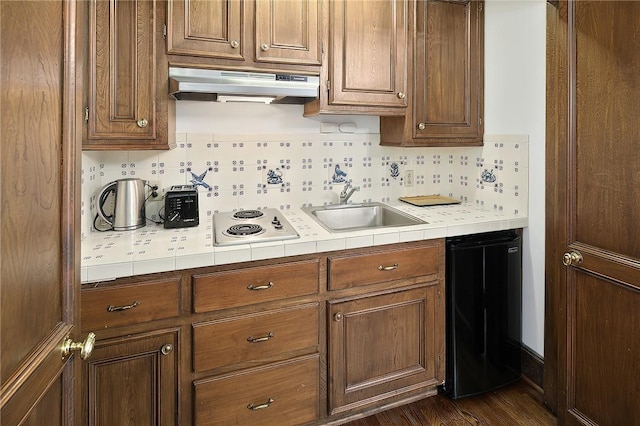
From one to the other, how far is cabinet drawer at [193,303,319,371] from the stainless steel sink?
0.73 m

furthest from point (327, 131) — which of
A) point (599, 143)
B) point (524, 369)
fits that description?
point (524, 369)

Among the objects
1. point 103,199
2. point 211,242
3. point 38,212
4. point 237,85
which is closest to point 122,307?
point 211,242

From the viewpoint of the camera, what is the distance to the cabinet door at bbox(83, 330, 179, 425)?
1413 mm

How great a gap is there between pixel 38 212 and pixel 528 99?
225 cm

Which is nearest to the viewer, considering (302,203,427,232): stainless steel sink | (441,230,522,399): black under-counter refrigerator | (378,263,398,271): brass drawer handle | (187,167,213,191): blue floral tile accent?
(378,263,398,271): brass drawer handle

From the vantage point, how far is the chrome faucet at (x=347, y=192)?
7.99ft

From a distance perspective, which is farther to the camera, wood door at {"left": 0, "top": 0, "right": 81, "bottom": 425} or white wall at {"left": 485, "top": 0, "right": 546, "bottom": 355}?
white wall at {"left": 485, "top": 0, "right": 546, "bottom": 355}

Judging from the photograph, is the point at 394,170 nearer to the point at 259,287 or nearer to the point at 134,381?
the point at 259,287

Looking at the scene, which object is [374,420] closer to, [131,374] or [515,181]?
[131,374]

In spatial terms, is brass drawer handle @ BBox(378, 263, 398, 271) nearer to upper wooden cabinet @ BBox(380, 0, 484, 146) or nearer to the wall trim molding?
upper wooden cabinet @ BBox(380, 0, 484, 146)

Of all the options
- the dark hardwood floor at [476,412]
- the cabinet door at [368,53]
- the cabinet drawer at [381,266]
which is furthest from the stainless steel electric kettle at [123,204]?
the dark hardwood floor at [476,412]

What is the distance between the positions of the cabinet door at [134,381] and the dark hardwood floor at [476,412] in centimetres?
89

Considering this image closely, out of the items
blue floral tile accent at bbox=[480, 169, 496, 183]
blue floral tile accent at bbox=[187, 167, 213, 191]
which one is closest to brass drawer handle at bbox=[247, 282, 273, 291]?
blue floral tile accent at bbox=[187, 167, 213, 191]

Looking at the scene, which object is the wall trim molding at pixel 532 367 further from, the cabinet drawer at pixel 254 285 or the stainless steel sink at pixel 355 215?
the cabinet drawer at pixel 254 285
